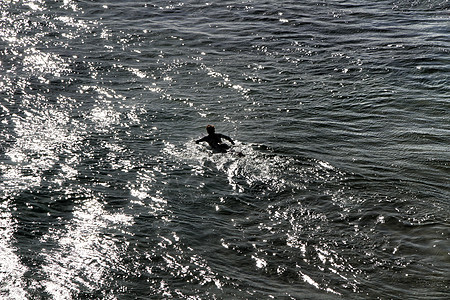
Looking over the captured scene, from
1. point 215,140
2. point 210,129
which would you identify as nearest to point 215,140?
point 215,140

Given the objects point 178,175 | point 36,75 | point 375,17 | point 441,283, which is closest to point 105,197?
point 178,175

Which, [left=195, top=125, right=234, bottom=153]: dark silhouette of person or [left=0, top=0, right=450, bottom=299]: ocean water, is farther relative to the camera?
[left=195, top=125, right=234, bottom=153]: dark silhouette of person

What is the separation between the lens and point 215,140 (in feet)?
50.4

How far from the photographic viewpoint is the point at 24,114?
1770 cm

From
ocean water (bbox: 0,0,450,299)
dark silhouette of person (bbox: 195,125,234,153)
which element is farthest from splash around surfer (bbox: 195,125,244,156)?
ocean water (bbox: 0,0,450,299)

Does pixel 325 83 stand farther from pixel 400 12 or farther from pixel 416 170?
pixel 400 12

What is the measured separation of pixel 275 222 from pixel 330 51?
11.9 meters

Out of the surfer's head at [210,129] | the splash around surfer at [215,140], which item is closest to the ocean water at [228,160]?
the splash around surfer at [215,140]

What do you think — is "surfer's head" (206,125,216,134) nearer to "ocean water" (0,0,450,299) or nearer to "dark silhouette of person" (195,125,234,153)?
"dark silhouette of person" (195,125,234,153)

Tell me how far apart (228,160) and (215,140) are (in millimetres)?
774

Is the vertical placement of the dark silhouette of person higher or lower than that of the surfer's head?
lower

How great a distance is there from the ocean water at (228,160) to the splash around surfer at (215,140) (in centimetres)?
21

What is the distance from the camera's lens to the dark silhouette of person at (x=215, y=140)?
15.2m

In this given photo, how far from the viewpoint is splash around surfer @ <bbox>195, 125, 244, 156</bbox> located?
599 inches
